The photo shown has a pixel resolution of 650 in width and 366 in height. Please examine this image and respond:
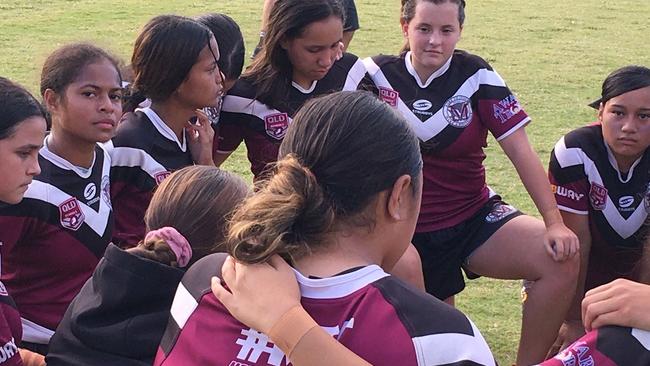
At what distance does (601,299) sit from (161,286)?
3.20 ft

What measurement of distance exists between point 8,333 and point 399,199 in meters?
1.18

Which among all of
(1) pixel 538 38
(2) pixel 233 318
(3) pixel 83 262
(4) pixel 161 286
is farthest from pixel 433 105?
(1) pixel 538 38

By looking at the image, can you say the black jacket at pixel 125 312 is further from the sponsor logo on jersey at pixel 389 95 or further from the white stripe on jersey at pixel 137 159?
the sponsor logo on jersey at pixel 389 95

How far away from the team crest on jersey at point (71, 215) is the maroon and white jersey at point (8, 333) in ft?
1.76

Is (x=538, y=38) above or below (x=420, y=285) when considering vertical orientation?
below

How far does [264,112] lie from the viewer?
376 cm

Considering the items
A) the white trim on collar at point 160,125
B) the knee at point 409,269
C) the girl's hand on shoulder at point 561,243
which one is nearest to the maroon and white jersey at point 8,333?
the white trim on collar at point 160,125

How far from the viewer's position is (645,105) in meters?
3.62

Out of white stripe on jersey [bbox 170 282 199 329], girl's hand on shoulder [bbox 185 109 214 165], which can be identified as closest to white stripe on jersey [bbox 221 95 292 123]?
girl's hand on shoulder [bbox 185 109 214 165]

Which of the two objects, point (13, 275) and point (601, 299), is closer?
point (601, 299)

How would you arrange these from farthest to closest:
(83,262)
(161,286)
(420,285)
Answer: (420,285), (83,262), (161,286)

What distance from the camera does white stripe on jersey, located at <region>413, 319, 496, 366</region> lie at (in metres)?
1.61

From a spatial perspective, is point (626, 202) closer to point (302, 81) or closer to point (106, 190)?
point (302, 81)

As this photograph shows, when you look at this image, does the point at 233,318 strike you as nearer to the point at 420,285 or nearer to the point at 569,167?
the point at 420,285
